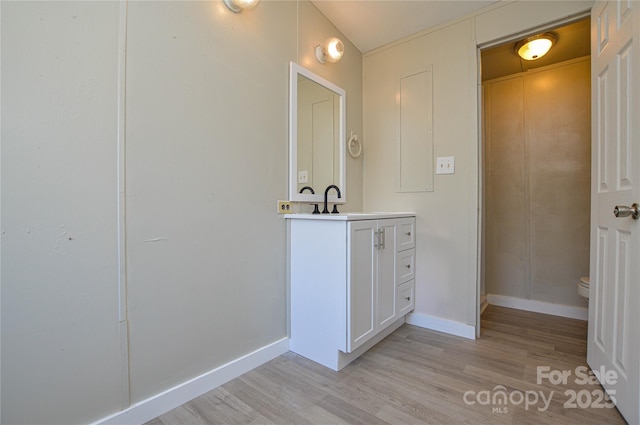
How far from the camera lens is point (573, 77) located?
2617 mm

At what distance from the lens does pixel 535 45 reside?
89.3 inches

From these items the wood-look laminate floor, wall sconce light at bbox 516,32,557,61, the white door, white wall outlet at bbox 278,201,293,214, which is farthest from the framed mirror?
the white door

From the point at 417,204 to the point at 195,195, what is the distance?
5.56 ft

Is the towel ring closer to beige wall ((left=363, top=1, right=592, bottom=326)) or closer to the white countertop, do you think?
beige wall ((left=363, top=1, right=592, bottom=326))

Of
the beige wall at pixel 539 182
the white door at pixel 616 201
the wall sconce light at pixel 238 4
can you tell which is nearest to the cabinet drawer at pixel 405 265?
the white door at pixel 616 201

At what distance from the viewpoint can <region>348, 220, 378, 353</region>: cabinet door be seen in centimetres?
166

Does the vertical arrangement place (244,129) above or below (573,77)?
below

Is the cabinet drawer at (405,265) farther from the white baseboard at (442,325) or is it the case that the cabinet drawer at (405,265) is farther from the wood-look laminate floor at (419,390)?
the wood-look laminate floor at (419,390)

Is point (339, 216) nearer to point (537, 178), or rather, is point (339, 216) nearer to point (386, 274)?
point (386, 274)

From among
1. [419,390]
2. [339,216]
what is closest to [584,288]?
[419,390]

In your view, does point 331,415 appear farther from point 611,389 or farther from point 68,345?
point 611,389

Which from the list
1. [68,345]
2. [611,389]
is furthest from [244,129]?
[611,389]

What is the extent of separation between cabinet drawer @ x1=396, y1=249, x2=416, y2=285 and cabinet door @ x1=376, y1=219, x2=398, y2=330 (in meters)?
0.07

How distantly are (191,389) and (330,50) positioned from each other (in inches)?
90.3
